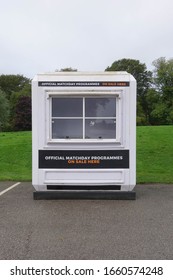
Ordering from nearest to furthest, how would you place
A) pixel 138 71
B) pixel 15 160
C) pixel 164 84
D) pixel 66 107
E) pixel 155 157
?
pixel 66 107
pixel 155 157
pixel 15 160
pixel 164 84
pixel 138 71

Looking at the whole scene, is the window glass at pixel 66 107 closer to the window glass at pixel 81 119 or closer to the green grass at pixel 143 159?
the window glass at pixel 81 119

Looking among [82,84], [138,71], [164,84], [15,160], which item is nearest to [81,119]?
[82,84]

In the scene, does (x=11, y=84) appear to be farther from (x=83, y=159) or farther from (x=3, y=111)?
(x=83, y=159)

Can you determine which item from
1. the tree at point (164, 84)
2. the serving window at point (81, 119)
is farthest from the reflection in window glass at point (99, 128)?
the tree at point (164, 84)

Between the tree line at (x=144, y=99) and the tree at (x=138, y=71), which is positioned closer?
the tree line at (x=144, y=99)

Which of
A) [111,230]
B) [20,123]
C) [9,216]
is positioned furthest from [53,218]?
[20,123]

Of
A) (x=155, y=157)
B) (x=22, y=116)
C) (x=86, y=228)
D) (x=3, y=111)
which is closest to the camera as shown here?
(x=86, y=228)

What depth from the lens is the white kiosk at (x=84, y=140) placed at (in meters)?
8.04

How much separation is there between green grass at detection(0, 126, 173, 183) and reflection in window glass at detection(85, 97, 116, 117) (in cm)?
345

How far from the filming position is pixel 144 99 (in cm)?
6606

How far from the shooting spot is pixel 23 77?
80.2 metres

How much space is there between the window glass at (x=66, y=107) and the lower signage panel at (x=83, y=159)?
79cm

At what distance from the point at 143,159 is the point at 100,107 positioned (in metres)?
6.93

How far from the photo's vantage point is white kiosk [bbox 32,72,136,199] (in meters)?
8.04
